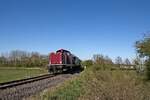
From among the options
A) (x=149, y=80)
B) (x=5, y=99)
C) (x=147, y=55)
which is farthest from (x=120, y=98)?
(x=147, y=55)

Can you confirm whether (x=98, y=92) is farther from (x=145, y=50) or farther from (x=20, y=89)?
(x=145, y=50)

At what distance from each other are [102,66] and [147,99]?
123 feet

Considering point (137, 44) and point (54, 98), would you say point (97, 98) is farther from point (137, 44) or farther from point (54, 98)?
point (137, 44)

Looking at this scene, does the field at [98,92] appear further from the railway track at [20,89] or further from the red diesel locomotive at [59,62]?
the red diesel locomotive at [59,62]

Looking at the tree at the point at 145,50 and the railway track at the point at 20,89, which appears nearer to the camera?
the railway track at the point at 20,89

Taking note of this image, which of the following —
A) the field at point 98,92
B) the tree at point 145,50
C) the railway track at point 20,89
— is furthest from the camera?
the tree at point 145,50

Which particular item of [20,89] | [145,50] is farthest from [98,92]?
[145,50]

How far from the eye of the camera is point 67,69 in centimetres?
4478

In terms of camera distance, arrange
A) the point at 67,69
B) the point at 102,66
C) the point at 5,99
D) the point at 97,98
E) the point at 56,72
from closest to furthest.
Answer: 1. the point at 97,98
2. the point at 5,99
3. the point at 56,72
4. the point at 67,69
5. the point at 102,66

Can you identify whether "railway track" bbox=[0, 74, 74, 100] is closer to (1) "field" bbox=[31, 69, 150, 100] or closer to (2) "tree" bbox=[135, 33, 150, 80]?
(1) "field" bbox=[31, 69, 150, 100]

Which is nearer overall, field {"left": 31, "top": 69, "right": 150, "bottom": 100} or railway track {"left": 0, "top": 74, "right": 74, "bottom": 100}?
field {"left": 31, "top": 69, "right": 150, "bottom": 100}

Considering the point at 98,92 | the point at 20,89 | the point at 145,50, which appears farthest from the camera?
the point at 145,50

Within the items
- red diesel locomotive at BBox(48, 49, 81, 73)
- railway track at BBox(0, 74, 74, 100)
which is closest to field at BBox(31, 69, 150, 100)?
railway track at BBox(0, 74, 74, 100)

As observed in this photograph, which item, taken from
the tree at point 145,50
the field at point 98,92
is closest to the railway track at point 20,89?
the field at point 98,92
